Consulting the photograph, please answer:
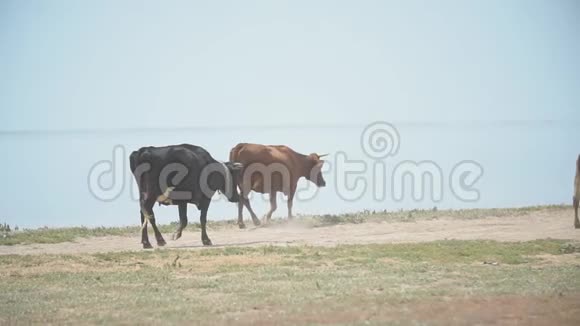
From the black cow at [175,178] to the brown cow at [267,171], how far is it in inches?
157

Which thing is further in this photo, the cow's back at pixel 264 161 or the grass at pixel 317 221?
the cow's back at pixel 264 161

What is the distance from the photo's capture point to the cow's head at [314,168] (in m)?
30.9

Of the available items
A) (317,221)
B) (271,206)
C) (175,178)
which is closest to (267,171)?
(271,206)

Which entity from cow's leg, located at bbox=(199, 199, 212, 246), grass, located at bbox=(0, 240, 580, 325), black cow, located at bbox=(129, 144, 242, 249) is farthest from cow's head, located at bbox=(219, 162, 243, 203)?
grass, located at bbox=(0, 240, 580, 325)

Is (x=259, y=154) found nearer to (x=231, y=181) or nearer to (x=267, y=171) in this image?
(x=267, y=171)

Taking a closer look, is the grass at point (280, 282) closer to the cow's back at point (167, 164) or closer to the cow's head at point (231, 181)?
the cow's back at point (167, 164)

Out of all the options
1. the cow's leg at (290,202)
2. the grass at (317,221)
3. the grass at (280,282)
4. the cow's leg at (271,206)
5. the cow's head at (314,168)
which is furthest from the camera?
the cow's head at (314,168)

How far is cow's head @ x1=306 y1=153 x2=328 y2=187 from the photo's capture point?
30.9m

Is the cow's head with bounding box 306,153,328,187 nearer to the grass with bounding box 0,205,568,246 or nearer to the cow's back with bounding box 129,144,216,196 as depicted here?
the grass with bounding box 0,205,568,246

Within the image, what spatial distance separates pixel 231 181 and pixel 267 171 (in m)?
4.68

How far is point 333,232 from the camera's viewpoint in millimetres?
24719

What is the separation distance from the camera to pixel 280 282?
49.1ft

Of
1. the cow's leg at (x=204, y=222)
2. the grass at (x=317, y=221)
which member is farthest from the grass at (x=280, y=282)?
the grass at (x=317, y=221)

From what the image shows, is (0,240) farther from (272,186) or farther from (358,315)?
(358,315)
